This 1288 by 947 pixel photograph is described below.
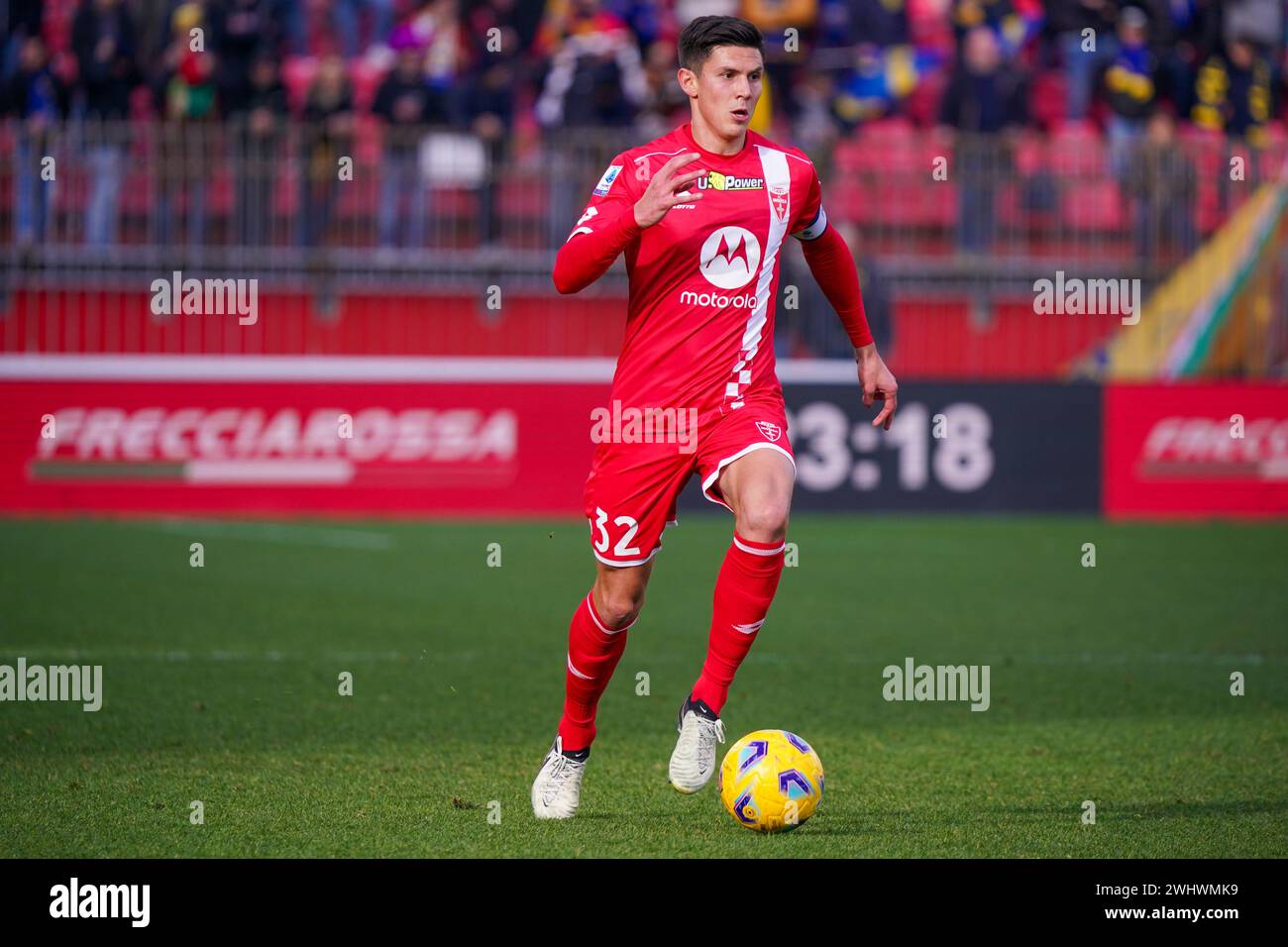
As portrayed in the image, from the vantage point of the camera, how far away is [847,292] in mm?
6055

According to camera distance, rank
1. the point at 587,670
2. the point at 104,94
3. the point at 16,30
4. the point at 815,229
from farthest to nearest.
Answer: the point at 16,30 → the point at 104,94 → the point at 815,229 → the point at 587,670

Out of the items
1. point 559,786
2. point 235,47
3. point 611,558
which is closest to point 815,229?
point 611,558

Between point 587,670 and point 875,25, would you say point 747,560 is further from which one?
point 875,25

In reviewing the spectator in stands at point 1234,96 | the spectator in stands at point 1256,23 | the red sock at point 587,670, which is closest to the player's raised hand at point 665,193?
the red sock at point 587,670

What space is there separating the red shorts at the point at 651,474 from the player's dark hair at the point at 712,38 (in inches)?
42.2

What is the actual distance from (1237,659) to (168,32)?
43.8 ft

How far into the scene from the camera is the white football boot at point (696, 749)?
5.41 meters

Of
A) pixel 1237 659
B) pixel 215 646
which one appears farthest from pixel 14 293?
pixel 1237 659

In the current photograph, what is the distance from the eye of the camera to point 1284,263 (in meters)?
17.0

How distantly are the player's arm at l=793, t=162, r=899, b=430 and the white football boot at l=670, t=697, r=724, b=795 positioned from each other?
1.13 meters

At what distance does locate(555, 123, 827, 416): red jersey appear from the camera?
5570 mm

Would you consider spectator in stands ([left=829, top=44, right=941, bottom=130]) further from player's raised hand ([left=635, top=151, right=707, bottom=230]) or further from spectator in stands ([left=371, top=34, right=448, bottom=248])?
player's raised hand ([left=635, top=151, right=707, bottom=230])

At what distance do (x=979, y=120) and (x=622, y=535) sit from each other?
13714mm

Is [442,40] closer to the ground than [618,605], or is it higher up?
higher up
